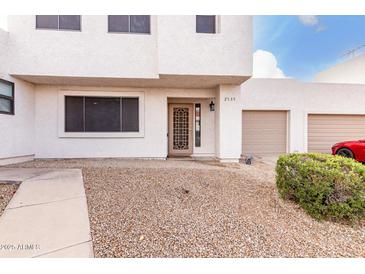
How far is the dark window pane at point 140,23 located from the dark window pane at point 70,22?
1707 mm

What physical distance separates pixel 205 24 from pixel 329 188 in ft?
18.6

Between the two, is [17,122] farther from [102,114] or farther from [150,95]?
[150,95]

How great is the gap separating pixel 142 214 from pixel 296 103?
9.61 m

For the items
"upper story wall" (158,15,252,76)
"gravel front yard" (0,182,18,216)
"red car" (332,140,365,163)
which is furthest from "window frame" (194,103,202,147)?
"gravel front yard" (0,182,18,216)

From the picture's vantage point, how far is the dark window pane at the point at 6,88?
6.21 meters

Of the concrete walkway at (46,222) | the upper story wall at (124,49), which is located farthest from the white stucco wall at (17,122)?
the concrete walkway at (46,222)

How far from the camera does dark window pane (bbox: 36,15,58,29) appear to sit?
6508 mm

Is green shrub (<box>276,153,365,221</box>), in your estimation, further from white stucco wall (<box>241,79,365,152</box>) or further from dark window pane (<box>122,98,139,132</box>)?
white stucco wall (<box>241,79,365,152</box>)

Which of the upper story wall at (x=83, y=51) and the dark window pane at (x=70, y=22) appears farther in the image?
the dark window pane at (x=70, y=22)

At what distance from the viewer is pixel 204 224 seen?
296 centimetres

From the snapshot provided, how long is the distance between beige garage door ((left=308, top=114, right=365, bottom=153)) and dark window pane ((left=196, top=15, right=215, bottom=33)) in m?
7.05

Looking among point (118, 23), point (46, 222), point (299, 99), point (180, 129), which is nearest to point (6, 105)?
point (118, 23)

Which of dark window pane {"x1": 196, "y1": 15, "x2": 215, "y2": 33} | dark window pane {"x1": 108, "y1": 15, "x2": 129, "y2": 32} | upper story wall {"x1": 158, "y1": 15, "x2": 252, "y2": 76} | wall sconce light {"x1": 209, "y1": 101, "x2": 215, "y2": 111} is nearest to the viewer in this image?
upper story wall {"x1": 158, "y1": 15, "x2": 252, "y2": 76}

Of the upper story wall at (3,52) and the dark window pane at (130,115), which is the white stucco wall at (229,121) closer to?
the dark window pane at (130,115)
